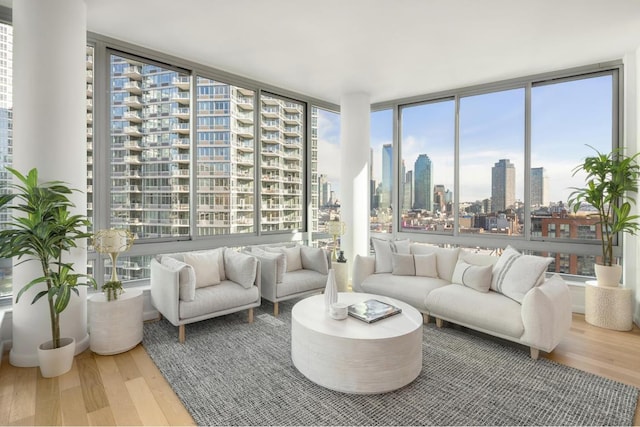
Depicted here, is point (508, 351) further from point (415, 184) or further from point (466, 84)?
point (466, 84)

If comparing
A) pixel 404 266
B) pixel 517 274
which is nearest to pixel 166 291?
pixel 404 266

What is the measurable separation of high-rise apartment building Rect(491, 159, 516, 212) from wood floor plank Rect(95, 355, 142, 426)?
478 centimetres

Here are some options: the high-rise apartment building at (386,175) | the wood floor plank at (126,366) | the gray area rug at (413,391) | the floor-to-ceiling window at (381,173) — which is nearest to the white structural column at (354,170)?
the floor-to-ceiling window at (381,173)

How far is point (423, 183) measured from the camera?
5.41m

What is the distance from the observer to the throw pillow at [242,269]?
351 centimetres

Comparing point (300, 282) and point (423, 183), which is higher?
point (423, 183)

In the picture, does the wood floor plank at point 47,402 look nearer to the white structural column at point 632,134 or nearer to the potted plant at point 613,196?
the potted plant at point 613,196

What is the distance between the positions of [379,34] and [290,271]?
9.61 ft

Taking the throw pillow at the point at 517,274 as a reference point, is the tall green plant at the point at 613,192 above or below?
above

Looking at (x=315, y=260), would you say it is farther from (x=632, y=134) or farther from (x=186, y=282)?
(x=632, y=134)

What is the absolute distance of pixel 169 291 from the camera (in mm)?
3080

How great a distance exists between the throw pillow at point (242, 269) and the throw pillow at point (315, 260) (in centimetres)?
96

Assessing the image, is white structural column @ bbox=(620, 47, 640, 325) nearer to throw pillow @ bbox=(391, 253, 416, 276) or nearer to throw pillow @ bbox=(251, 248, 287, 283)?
throw pillow @ bbox=(391, 253, 416, 276)

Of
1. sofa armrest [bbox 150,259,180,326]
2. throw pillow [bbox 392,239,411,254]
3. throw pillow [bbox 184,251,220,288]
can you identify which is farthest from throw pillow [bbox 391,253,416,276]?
Result: sofa armrest [bbox 150,259,180,326]
